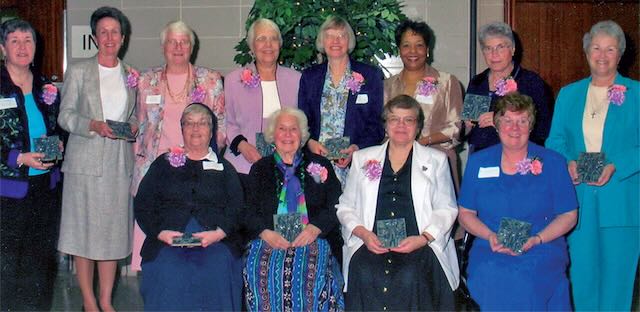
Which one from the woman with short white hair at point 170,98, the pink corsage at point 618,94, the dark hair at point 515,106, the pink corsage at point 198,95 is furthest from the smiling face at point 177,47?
the pink corsage at point 618,94

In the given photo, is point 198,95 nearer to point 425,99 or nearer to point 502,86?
point 425,99

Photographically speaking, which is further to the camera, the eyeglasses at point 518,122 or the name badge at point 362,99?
the name badge at point 362,99

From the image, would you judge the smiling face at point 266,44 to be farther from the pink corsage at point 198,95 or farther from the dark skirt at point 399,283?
the dark skirt at point 399,283

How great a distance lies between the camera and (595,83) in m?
4.20

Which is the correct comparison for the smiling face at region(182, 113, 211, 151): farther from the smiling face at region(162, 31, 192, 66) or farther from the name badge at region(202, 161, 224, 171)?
the smiling face at region(162, 31, 192, 66)

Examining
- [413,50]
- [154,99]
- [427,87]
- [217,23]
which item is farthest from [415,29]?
[217,23]

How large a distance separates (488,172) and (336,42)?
125cm

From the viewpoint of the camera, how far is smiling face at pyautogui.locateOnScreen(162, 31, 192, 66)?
4.61 meters

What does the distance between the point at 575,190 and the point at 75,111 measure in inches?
109

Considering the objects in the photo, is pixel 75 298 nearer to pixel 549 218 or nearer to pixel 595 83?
pixel 549 218

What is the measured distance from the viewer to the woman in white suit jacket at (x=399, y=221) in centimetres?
395

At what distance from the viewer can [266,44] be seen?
4.68 metres

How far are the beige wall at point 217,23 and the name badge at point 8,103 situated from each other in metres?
2.13

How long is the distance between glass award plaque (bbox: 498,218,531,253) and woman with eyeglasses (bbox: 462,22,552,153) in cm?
76
